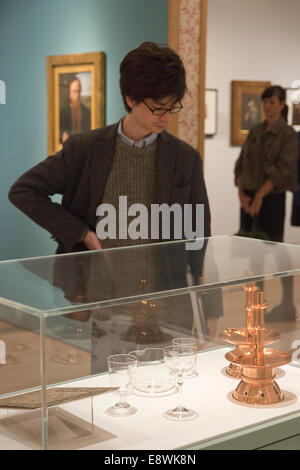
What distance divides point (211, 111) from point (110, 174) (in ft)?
8.49

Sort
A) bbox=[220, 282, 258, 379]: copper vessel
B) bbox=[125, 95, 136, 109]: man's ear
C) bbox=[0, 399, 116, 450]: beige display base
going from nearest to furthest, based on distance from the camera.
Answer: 1. bbox=[0, 399, 116, 450]: beige display base
2. bbox=[220, 282, 258, 379]: copper vessel
3. bbox=[125, 95, 136, 109]: man's ear

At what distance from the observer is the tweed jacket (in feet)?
10.1

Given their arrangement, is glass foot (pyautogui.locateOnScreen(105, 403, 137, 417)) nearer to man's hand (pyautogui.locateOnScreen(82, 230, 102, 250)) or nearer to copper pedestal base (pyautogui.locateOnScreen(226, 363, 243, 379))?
copper pedestal base (pyautogui.locateOnScreen(226, 363, 243, 379))

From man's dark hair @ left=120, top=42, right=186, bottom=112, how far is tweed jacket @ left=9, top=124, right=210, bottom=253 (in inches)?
10.1

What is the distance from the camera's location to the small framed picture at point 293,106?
231 inches

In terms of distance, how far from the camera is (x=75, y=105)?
16.8 feet

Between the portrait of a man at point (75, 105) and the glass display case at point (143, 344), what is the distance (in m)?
2.39

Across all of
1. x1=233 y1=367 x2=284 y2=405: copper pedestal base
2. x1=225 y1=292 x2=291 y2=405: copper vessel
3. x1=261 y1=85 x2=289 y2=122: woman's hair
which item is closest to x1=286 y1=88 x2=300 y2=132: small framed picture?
x1=261 y1=85 x2=289 y2=122: woman's hair

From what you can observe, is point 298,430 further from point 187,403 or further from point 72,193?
point 72,193

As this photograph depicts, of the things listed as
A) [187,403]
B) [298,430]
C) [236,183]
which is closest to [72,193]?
[187,403]

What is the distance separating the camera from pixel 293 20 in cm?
574

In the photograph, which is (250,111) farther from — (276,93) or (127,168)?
(127,168)

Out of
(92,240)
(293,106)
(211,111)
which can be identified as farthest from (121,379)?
(293,106)

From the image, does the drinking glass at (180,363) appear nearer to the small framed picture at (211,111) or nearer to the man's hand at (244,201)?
the small framed picture at (211,111)
